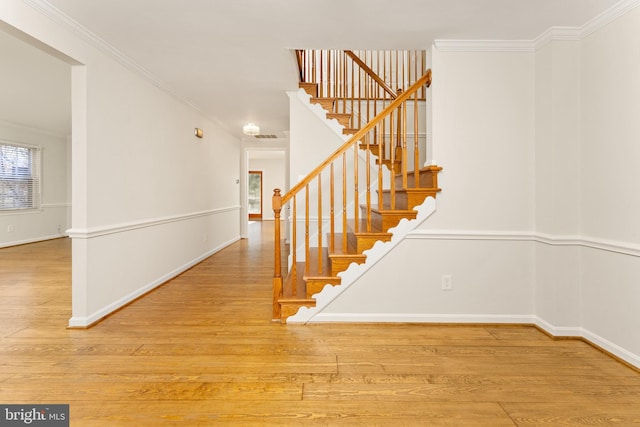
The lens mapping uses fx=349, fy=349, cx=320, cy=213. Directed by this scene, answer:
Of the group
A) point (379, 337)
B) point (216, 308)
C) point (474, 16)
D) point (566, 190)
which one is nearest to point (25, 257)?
point (216, 308)

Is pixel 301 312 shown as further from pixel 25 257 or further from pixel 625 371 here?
pixel 25 257

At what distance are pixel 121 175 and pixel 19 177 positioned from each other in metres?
5.85

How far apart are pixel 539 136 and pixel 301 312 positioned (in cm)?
238

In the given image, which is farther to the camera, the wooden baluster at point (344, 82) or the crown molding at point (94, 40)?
the wooden baluster at point (344, 82)

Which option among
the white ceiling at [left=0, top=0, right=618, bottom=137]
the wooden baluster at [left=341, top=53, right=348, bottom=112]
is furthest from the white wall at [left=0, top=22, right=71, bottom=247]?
the wooden baluster at [left=341, top=53, right=348, bottom=112]

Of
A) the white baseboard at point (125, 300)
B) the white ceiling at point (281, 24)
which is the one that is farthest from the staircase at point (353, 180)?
the white baseboard at point (125, 300)

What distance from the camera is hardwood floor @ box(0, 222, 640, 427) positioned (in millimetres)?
1729

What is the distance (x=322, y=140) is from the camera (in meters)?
4.24

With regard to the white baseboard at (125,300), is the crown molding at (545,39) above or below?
above

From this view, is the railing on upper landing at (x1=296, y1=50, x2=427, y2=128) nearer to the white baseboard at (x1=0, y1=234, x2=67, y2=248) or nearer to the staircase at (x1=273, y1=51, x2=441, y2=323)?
the staircase at (x1=273, y1=51, x2=441, y2=323)

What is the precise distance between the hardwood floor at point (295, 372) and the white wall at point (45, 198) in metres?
4.98

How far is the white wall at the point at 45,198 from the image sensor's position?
6.89 m

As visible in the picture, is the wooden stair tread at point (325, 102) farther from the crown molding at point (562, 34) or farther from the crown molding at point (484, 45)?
the crown molding at point (562, 34)

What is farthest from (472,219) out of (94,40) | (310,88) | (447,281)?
(94,40)
